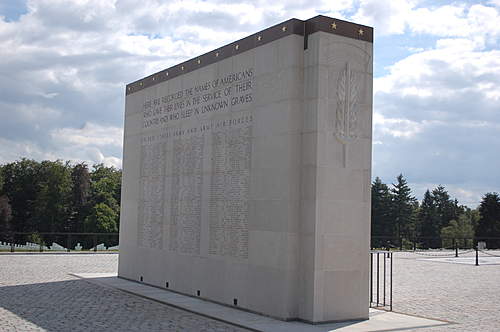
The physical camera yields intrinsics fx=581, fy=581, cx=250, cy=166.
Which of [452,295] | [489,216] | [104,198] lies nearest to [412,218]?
[489,216]

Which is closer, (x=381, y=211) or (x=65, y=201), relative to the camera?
(x=65, y=201)

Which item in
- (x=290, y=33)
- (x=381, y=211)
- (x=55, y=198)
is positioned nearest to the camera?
(x=290, y=33)

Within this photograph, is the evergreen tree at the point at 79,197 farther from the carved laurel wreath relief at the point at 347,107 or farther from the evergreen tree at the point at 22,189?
the carved laurel wreath relief at the point at 347,107

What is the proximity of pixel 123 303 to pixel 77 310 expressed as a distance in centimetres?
122

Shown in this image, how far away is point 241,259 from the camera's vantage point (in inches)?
444

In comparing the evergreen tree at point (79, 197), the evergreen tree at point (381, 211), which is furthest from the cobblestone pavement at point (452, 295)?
the evergreen tree at point (381, 211)

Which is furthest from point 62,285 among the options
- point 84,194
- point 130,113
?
point 84,194

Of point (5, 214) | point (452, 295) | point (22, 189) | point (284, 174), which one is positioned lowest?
point (452, 295)

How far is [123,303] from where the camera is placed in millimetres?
11719

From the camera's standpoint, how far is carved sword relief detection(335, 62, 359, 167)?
1033 centimetres

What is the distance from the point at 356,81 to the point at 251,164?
99.8 inches

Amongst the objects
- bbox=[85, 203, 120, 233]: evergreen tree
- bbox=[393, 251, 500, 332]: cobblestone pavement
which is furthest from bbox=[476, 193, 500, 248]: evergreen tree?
bbox=[393, 251, 500, 332]: cobblestone pavement

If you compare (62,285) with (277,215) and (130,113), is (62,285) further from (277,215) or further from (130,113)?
(277,215)

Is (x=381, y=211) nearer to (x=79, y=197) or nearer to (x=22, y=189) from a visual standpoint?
(x=79, y=197)
